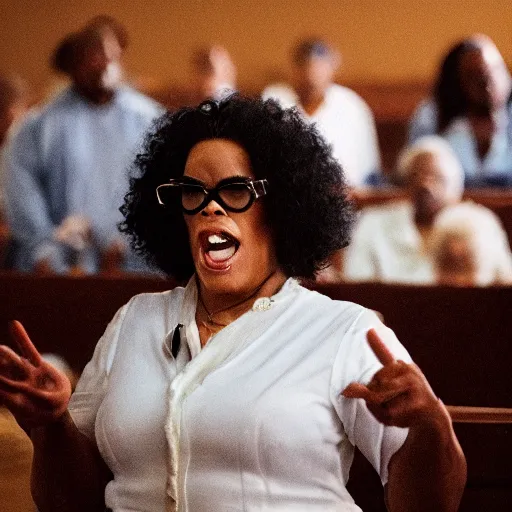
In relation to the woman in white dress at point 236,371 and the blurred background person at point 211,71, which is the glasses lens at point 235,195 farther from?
the blurred background person at point 211,71

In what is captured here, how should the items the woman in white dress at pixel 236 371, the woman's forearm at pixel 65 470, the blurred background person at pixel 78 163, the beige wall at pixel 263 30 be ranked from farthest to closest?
the beige wall at pixel 263 30, the blurred background person at pixel 78 163, the woman's forearm at pixel 65 470, the woman in white dress at pixel 236 371

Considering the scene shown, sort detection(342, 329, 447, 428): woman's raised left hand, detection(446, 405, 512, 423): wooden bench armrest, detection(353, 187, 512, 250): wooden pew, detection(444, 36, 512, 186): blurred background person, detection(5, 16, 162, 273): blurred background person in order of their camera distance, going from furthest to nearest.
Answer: detection(444, 36, 512, 186): blurred background person → detection(353, 187, 512, 250): wooden pew → detection(5, 16, 162, 273): blurred background person → detection(446, 405, 512, 423): wooden bench armrest → detection(342, 329, 447, 428): woman's raised left hand

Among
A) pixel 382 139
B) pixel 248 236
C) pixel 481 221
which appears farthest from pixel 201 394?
pixel 382 139

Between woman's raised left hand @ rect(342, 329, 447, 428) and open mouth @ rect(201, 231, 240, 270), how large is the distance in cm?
33

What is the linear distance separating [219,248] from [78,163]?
243cm

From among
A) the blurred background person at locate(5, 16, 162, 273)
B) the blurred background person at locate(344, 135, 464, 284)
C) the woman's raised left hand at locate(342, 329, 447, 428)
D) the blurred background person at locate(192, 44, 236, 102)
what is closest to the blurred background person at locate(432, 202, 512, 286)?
the blurred background person at locate(344, 135, 464, 284)

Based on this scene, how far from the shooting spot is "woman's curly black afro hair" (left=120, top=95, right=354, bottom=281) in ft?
5.74

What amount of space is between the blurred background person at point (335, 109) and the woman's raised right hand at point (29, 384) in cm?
400

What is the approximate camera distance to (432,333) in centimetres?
225

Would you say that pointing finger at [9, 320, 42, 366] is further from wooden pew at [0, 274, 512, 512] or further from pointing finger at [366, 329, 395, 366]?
wooden pew at [0, 274, 512, 512]

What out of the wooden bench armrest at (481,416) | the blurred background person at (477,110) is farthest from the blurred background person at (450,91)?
the wooden bench armrest at (481,416)

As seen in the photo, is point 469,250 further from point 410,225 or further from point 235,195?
point 235,195

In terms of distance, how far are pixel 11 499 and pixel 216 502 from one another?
465 mm

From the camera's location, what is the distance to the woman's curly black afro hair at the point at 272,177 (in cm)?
175
